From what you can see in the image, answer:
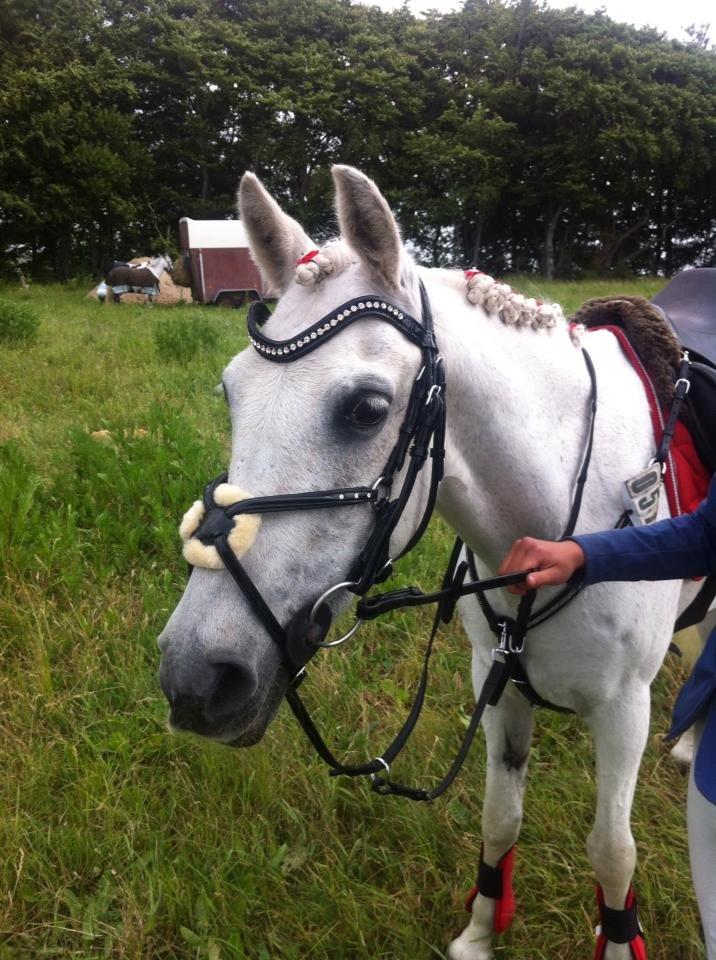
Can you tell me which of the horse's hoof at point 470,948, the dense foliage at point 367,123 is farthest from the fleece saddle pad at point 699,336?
the dense foliage at point 367,123

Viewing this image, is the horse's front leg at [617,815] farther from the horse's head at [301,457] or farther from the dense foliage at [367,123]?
the dense foliage at [367,123]

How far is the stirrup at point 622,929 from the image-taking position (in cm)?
181

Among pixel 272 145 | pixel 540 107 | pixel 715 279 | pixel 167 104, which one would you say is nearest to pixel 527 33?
pixel 540 107

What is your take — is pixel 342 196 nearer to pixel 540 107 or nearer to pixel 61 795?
pixel 61 795

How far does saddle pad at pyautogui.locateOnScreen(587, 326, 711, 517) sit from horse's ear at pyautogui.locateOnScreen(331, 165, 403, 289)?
34.7 inches

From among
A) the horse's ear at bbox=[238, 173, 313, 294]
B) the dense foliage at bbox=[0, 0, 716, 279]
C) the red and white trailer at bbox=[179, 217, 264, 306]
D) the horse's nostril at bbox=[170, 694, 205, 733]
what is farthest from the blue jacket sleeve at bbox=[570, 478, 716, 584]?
the dense foliage at bbox=[0, 0, 716, 279]

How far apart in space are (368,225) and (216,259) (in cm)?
1759

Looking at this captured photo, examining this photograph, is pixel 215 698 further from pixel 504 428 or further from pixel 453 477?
pixel 504 428

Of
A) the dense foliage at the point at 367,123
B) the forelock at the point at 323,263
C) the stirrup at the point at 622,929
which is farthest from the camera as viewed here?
the dense foliage at the point at 367,123

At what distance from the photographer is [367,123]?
24203 millimetres

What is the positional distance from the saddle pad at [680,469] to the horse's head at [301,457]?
2.53 ft

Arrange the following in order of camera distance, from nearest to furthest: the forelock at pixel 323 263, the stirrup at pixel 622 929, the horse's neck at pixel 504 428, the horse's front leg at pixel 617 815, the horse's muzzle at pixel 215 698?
the horse's muzzle at pixel 215 698, the forelock at pixel 323 263, the horse's neck at pixel 504 428, the horse's front leg at pixel 617 815, the stirrup at pixel 622 929

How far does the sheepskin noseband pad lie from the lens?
1.15 metres

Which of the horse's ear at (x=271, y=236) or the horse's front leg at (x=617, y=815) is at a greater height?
the horse's ear at (x=271, y=236)
